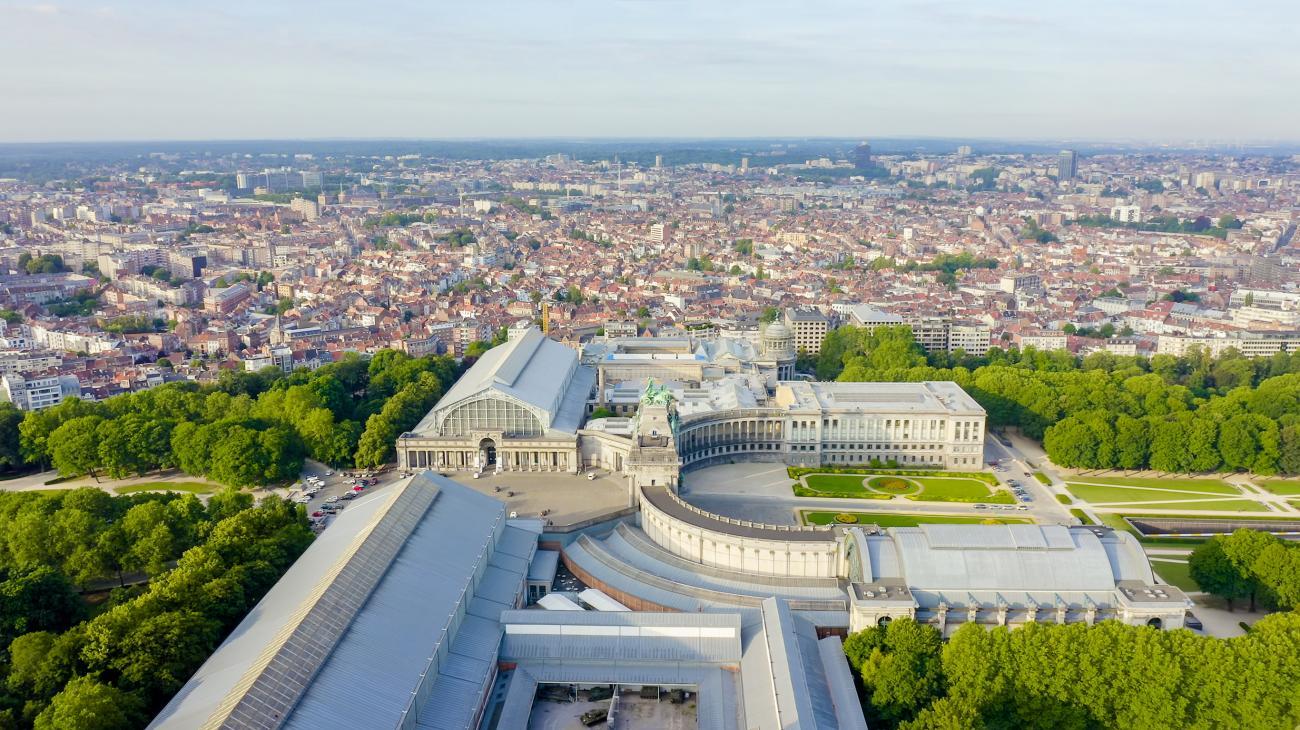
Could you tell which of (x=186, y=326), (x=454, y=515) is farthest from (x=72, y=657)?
(x=186, y=326)

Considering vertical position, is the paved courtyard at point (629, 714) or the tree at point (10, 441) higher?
the tree at point (10, 441)

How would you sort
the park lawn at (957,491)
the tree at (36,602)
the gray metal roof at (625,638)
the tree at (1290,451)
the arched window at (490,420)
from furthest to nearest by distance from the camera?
1. the tree at (1290,451)
2. the arched window at (490,420)
3. the park lawn at (957,491)
4. the tree at (36,602)
5. the gray metal roof at (625,638)

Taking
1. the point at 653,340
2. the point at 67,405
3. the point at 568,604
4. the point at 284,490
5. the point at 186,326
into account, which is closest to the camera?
the point at 568,604

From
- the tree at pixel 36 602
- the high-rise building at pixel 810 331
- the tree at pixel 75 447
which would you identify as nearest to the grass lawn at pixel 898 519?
the tree at pixel 36 602

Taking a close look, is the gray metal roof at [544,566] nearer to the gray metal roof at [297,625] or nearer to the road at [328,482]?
the gray metal roof at [297,625]

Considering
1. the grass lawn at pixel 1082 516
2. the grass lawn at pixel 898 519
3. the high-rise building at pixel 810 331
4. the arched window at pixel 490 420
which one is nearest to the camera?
the grass lawn at pixel 898 519

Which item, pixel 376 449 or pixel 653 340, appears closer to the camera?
pixel 376 449

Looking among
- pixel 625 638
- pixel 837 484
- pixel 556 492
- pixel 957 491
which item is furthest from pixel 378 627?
pixel 957 491

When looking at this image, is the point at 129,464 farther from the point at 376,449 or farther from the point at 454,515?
the point at 454,515
